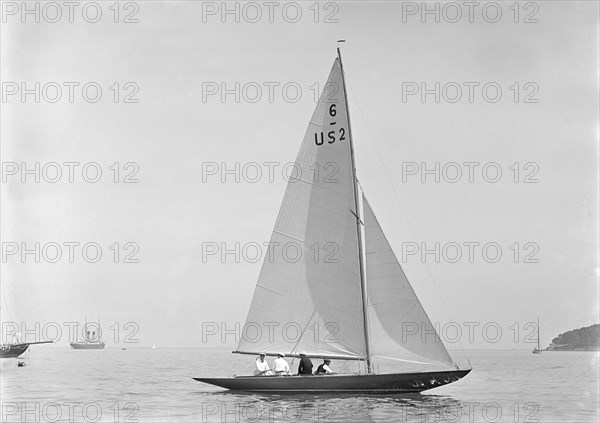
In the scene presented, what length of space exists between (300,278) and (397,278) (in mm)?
4497

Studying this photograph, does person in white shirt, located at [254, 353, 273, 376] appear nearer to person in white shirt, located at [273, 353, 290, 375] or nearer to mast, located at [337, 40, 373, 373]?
person in white shirt, located at [273, 353, 290, 375]

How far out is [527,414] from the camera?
38.8 metres

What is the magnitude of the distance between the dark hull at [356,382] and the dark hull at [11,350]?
65561mm

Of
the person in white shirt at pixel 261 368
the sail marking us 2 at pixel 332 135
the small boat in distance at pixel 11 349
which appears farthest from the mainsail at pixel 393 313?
the small boat in distance at pixel 11 349

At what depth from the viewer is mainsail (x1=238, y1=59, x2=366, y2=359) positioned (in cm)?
4119

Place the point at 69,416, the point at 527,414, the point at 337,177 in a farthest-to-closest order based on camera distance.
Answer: the point at 337,177, the point at 527,414, the point at 69,416

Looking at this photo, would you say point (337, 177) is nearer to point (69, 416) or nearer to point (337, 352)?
point (337, 352)

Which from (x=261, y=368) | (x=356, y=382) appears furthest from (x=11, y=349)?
(x=356, y=382)

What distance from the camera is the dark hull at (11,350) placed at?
99.7 m

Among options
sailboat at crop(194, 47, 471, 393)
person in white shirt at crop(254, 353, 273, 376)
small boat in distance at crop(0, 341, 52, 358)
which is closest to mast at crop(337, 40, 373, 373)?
sailboat at crop(194, 47, 471, 393)

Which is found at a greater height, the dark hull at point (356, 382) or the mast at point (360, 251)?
the mast at point (360, 251)

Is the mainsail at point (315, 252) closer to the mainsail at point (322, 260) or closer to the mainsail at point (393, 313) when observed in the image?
the mainsail at point (322, 260)

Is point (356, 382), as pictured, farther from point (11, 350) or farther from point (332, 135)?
→ point (11, 350)

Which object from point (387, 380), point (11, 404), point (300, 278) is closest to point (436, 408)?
point (387, 380)
